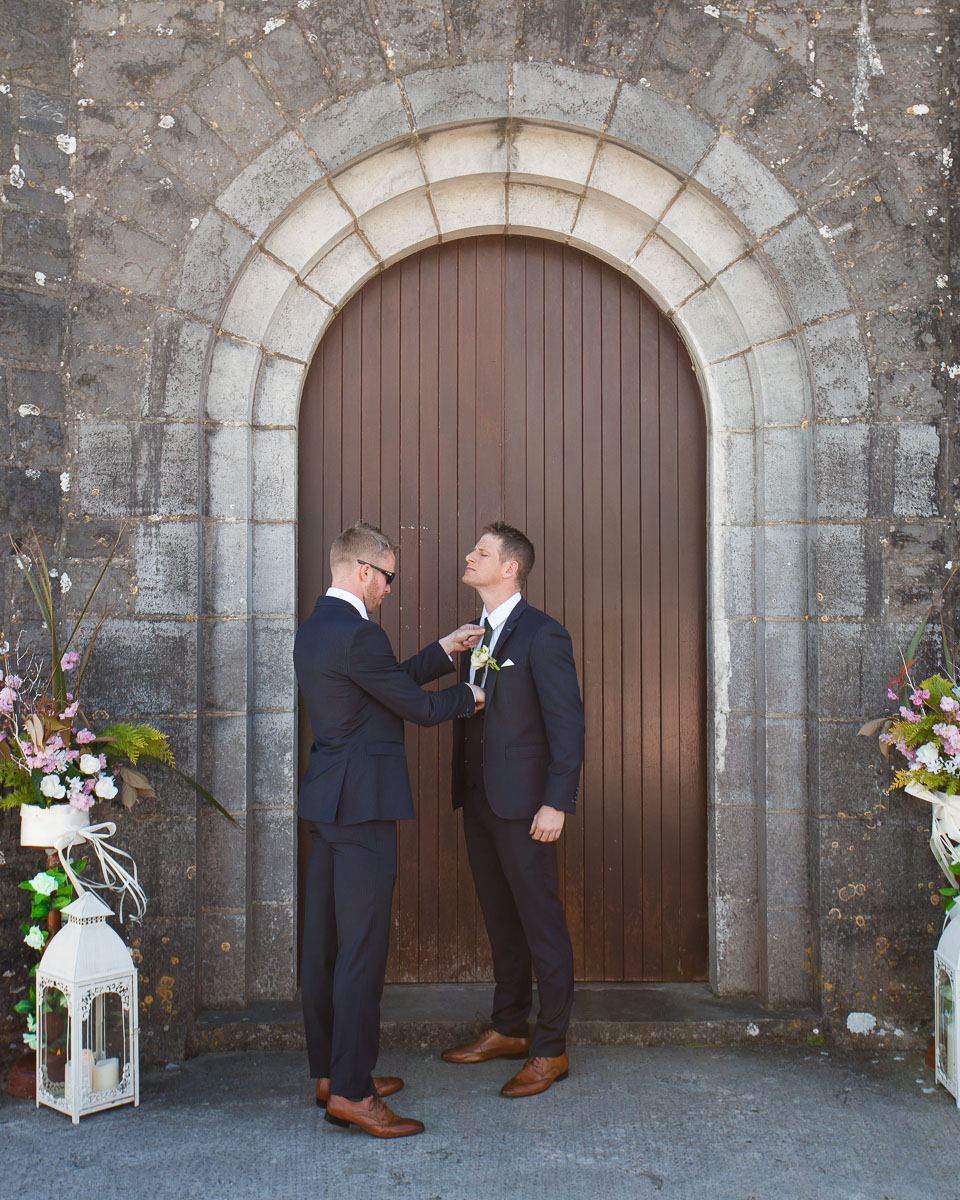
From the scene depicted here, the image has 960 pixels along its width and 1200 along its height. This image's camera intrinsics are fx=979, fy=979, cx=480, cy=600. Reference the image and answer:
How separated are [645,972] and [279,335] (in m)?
3.00

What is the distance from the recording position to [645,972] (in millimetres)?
4074

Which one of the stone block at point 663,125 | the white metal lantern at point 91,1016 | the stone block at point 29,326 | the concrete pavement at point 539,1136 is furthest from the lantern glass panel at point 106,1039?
the stone block at point 663,125

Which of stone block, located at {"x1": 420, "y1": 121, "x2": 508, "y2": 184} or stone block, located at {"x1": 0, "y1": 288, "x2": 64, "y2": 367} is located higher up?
stone block, located at {"x1": 420, "y1": 121, "x2": 508, "y2": 184}

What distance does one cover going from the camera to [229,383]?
3783mm

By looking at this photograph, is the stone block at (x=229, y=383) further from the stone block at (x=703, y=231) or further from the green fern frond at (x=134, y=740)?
the stone block at (x=703, y=231)

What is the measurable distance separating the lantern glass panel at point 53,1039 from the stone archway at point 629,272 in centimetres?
64

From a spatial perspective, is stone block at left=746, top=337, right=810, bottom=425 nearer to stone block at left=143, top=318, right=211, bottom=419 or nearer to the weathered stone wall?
the weathered stone wall

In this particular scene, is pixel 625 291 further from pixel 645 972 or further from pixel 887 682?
pixel 645 972

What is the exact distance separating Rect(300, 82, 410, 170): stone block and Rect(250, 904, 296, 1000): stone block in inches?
113

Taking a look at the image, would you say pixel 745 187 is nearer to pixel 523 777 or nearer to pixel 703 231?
pixel 703 231

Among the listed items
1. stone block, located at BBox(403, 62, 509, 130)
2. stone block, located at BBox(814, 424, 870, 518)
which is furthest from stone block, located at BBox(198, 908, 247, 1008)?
stone block, located at BBox(403, 62, 509, 130)

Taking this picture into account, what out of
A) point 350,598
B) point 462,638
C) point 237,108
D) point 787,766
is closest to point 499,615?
point 462,638

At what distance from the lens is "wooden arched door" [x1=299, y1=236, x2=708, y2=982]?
4.06 metres

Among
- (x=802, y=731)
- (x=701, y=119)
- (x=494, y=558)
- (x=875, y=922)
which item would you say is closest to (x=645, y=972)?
→ (x=875, y=922)
